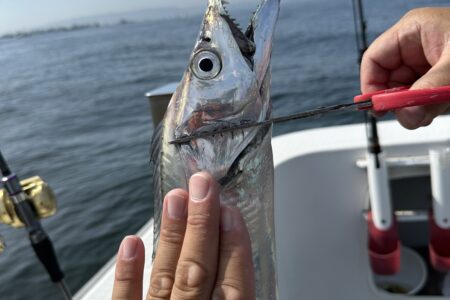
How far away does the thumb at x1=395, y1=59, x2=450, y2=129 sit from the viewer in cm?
127

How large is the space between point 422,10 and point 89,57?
2475 centimetres

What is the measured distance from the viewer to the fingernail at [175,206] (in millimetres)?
929

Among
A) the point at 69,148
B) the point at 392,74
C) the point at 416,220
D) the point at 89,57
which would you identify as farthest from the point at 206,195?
the point at 89,57

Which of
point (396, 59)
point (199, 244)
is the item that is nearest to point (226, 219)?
point (199, 244)

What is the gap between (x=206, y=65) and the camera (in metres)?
1.00

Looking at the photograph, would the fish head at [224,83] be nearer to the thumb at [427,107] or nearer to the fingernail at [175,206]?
the fingernail at [175,206]

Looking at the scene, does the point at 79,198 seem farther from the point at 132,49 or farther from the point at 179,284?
the point at 132,49

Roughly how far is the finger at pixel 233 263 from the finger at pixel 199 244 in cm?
2

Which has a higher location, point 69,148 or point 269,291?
point 69,148

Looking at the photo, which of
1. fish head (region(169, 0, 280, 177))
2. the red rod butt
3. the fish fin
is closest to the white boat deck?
the red rod butt

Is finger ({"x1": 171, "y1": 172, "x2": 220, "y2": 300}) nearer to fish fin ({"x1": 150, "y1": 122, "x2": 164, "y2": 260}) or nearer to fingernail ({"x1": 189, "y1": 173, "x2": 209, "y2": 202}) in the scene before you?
fingernail ({"x1": 189, "y1": 173, "x2": 209, "y2": 202})

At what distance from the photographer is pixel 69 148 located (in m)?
9.50

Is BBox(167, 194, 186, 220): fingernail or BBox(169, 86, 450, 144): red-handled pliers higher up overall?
BBox(169, 86, 450, 144): red-handled pliers

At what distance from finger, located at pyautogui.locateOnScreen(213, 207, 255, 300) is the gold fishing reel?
4.84 ft
